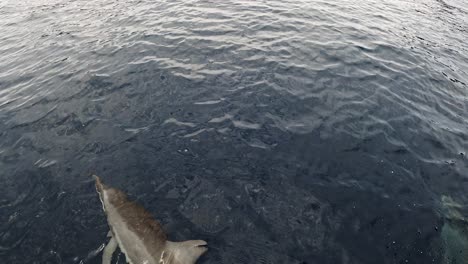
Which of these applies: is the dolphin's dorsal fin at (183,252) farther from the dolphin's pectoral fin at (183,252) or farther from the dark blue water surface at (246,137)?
the dark blue water surface at (246,137)

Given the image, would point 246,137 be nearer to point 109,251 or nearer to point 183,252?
point 183,252

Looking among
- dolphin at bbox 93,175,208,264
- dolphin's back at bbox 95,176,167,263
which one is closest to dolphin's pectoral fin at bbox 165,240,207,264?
dolphin at bbox 93,175,208,264

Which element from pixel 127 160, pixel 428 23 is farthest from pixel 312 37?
pixel 127 160

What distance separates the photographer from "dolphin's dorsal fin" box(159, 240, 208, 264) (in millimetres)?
8516

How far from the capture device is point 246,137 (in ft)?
43.0

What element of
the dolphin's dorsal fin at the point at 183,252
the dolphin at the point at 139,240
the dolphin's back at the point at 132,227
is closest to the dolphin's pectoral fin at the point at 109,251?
the dolphin at the point at 139,240

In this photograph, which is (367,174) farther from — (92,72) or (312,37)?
(92,72)

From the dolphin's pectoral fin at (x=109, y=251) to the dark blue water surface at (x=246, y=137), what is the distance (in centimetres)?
24

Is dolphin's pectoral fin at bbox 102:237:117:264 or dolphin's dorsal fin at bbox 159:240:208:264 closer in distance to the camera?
dolphin's dorsal fin at bbox 159:240:208:264

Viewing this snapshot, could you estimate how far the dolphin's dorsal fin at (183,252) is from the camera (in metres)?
8.52

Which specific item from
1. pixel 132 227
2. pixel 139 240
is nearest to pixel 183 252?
pixel 139 240

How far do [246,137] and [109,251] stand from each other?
687cm

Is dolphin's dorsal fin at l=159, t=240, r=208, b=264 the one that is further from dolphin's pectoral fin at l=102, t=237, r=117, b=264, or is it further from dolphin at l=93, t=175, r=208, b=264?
dolphin's pectoral fin at l=102, t=237, r=117, b=264

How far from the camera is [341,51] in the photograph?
19297 millimetres
